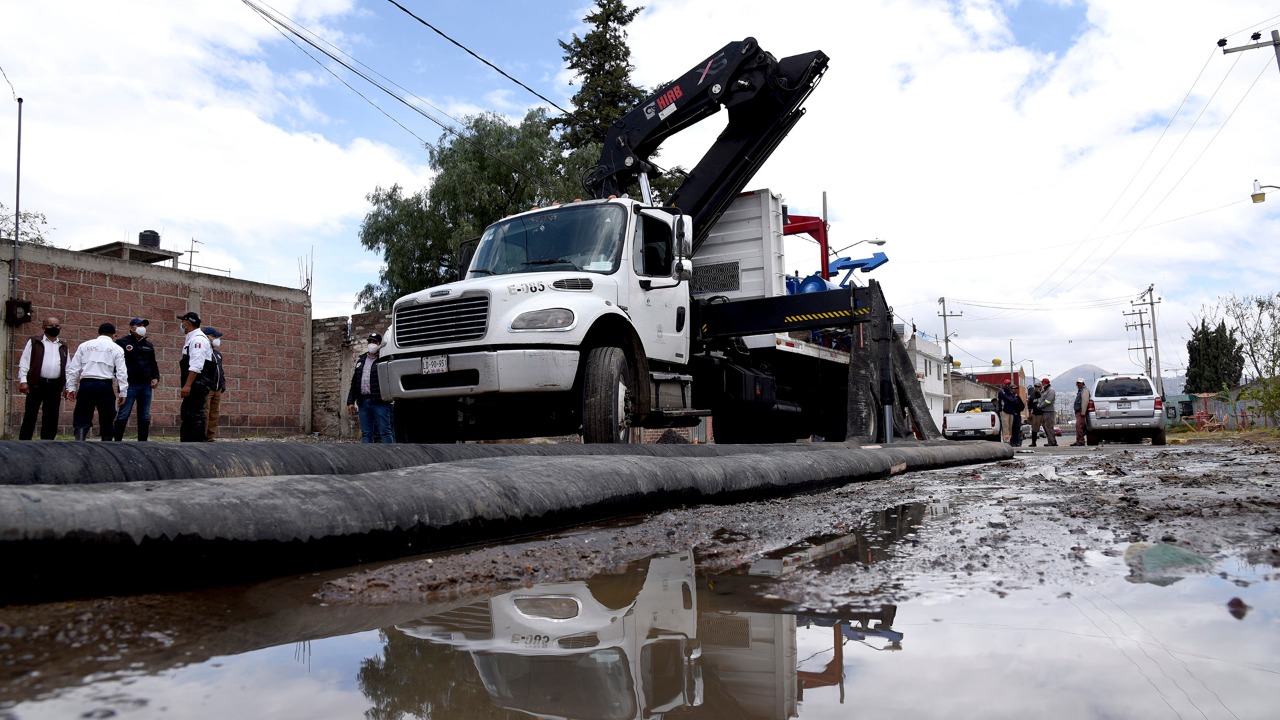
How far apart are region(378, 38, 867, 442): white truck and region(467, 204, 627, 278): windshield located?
1cm

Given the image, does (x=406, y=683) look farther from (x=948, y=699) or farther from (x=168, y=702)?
(x=948, y=699)

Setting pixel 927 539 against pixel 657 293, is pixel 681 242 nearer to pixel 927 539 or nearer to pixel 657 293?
pixel 657 293

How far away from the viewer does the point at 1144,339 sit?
261 ft

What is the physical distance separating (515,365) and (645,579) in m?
3.74

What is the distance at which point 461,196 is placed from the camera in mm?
23922

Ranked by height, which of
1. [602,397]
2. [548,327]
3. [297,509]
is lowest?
[297,509]

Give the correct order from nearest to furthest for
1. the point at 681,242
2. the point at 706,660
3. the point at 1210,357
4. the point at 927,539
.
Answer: the point at 706,660
the point at 927,539
the point at 681,242
the point at 1210,357

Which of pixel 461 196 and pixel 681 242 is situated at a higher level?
pixel 461 196

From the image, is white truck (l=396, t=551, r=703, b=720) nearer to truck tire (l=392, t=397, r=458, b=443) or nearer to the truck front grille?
the truck front grille

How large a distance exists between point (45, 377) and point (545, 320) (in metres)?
7.44

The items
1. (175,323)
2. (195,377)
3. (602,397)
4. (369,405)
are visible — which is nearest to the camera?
(602,397)

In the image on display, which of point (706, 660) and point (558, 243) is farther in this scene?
point (558, 243)

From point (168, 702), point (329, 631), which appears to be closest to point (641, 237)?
point (329, 631)

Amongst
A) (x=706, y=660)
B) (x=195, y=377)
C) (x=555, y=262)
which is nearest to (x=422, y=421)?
(x=555, y=262)
